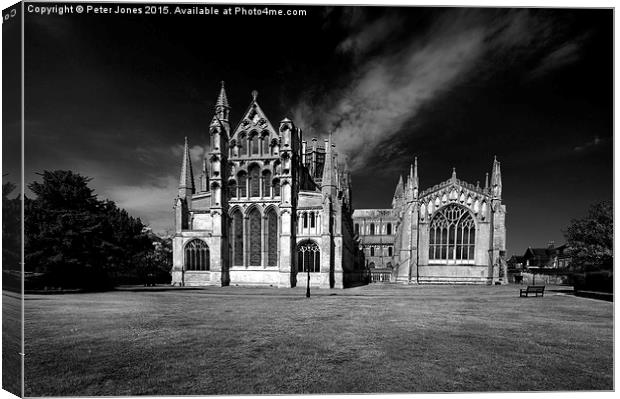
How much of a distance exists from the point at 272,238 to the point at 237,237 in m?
2.96

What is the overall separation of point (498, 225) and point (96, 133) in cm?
3281

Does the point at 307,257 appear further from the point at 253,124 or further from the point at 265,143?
the point at 253,124

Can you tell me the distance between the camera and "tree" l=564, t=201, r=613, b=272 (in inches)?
479

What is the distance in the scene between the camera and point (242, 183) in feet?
93.4

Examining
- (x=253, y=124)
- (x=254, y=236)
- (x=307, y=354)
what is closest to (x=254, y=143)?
(x=253, y=124)

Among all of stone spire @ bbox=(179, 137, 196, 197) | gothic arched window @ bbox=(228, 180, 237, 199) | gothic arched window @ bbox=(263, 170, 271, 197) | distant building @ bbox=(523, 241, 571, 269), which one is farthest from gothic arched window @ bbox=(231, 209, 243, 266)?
distant building @ bbox=(523, 241, 571, 269)

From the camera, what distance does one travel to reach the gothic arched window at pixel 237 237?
27.8m

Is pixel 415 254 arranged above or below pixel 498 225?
below

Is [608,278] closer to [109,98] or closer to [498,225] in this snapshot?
[498,225]

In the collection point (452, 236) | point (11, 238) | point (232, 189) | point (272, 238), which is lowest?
point (452, 236)

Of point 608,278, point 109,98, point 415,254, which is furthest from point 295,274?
point 109,98

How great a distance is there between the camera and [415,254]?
32.4m

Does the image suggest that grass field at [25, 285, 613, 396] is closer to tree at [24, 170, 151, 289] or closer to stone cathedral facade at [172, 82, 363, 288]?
tree at [24, 170, 151, 289]

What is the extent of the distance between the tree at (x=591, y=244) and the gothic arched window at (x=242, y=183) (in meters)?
21.8
